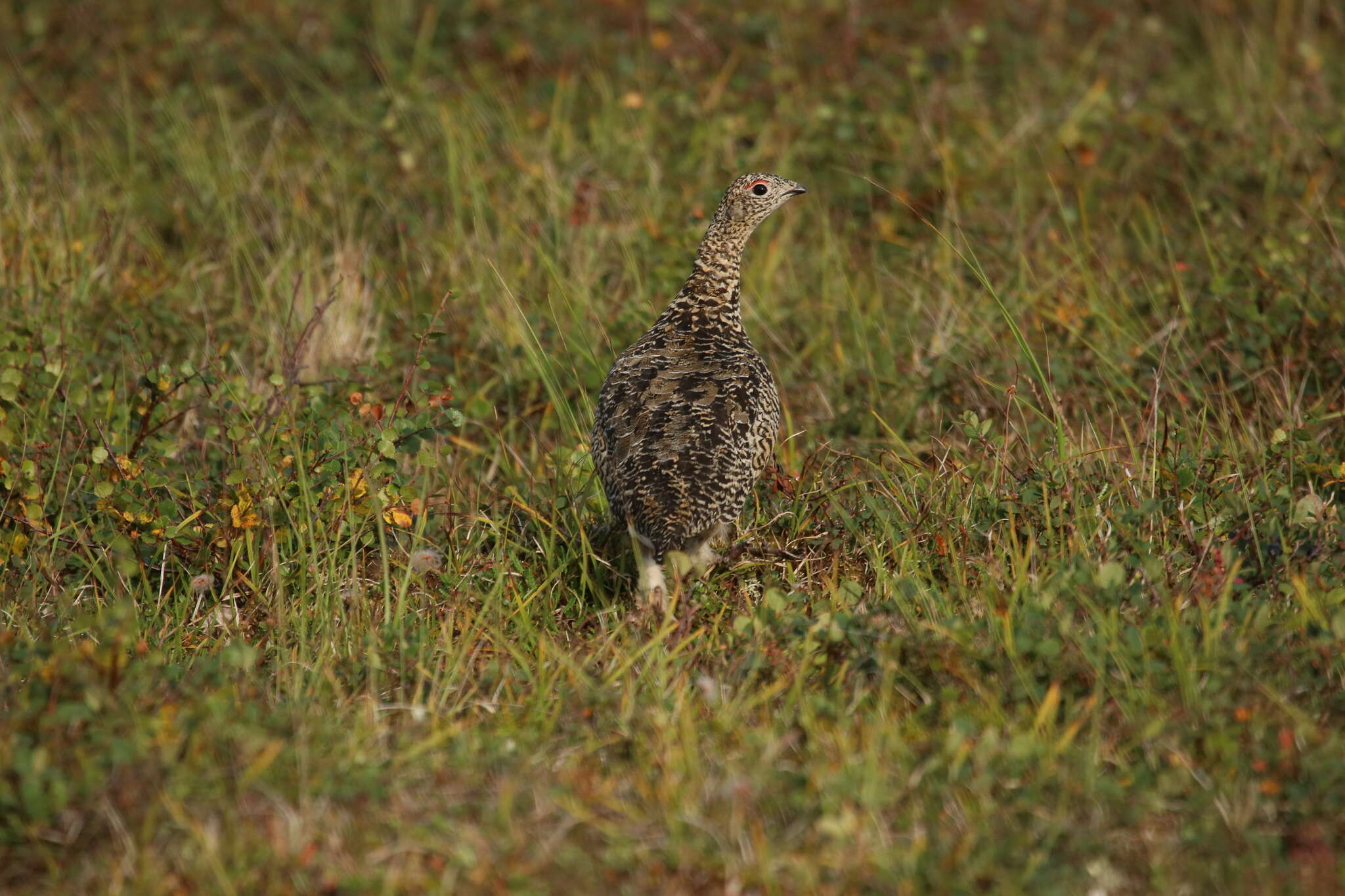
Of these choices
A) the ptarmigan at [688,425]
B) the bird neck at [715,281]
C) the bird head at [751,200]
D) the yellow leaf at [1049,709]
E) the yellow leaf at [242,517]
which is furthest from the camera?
the bird head at [751,200]

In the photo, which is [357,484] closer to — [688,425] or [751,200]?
[688,425]

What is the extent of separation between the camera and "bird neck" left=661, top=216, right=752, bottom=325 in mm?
5836

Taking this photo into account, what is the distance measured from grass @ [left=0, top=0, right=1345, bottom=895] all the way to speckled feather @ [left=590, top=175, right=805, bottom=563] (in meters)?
0.29

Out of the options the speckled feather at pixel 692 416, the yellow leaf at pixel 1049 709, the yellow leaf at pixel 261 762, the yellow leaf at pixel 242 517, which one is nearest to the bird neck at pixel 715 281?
the speckled feather at pixel 692 416

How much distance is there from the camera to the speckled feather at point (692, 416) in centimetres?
471

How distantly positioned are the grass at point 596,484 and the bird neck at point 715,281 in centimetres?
53

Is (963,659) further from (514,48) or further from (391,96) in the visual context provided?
(514,48)

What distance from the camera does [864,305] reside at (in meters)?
7.14

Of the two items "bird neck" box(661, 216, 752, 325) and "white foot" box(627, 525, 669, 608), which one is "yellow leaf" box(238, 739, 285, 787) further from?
"bird neck" box(661, 216, 752, 325)

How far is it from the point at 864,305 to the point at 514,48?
334 centimetres

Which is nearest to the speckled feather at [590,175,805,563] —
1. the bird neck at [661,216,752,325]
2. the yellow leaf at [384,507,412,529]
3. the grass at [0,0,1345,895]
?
the bird neck at [661,216,752,325]

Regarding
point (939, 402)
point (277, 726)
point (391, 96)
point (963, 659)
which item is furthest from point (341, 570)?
point (391, 96)

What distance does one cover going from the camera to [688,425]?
4.92m

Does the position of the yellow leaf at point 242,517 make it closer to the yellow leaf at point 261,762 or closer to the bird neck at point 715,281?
the yellow leaf at point 261,762
